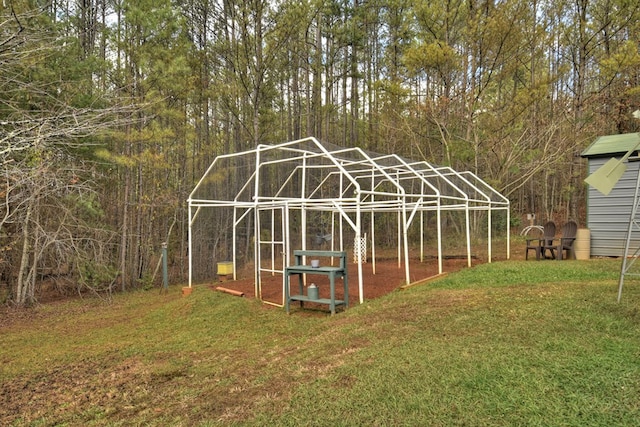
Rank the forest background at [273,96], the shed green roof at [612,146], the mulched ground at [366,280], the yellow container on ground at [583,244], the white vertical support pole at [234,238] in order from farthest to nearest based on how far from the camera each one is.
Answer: the yellow container on ground at [583,244] → the white vertical support pole at [234,238] → the shed green roof at [612,146] → the forest background at [273,96] → the mulched ground at [366,280]

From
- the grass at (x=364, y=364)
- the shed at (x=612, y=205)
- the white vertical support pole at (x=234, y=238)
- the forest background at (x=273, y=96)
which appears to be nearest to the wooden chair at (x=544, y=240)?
the shed at (x=612, y=205)

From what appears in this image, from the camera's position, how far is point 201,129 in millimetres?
14742

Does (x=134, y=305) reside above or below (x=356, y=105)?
below

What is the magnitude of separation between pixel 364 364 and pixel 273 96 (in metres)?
15.0

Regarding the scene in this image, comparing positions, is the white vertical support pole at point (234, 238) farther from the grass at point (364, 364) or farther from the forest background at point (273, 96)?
the grass at point (364, 364)

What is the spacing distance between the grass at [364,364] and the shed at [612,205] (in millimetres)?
3672

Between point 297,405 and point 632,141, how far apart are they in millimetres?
10944

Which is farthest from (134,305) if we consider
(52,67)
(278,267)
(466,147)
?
(466,147)

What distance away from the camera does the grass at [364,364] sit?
2922mm

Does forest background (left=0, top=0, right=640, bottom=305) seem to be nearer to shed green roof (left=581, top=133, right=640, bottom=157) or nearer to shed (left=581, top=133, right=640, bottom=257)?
shed green roof (left=581, top=133, right=640, bottom=157)

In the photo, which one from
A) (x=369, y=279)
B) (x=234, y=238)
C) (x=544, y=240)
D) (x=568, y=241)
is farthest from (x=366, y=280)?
(x=568, y=241)

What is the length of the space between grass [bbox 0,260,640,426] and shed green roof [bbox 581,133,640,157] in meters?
4.34

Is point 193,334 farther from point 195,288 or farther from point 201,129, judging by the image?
point 201,129

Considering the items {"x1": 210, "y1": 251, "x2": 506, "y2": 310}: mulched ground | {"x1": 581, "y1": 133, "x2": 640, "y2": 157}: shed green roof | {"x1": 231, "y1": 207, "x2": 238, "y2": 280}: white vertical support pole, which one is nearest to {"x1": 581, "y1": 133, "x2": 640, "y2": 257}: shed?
{"x1": 581, "y1": 133, "x2": 640, "y2": 157}: shed green roof
